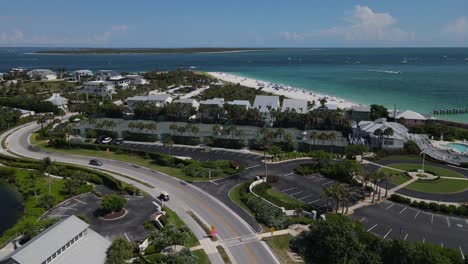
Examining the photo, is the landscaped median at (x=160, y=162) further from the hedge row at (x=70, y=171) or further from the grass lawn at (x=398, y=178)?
the grass lawn at (x=398, y=178)

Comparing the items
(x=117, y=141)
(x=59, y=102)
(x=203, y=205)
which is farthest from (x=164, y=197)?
(x=59, y=102)

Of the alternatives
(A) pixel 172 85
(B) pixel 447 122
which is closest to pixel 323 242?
(B) pixel 447 122

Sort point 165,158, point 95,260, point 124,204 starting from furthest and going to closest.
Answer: point 165,158
point 124,204
point 95,260

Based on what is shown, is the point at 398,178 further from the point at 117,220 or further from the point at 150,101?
the point at 150,101

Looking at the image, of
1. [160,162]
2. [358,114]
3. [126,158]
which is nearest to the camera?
[160,162]

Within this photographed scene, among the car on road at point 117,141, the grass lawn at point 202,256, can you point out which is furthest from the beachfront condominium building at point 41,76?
the grass lawn at point 202,256

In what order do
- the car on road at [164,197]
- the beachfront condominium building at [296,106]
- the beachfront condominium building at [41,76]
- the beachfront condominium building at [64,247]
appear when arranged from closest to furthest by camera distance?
the beachfront condominium building at [64,247]
the car on road at [164,197]
the beachfront condominium building at [296,106]
the beachfront condominium building at [41,76]

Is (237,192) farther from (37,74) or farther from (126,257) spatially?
(37,74)
